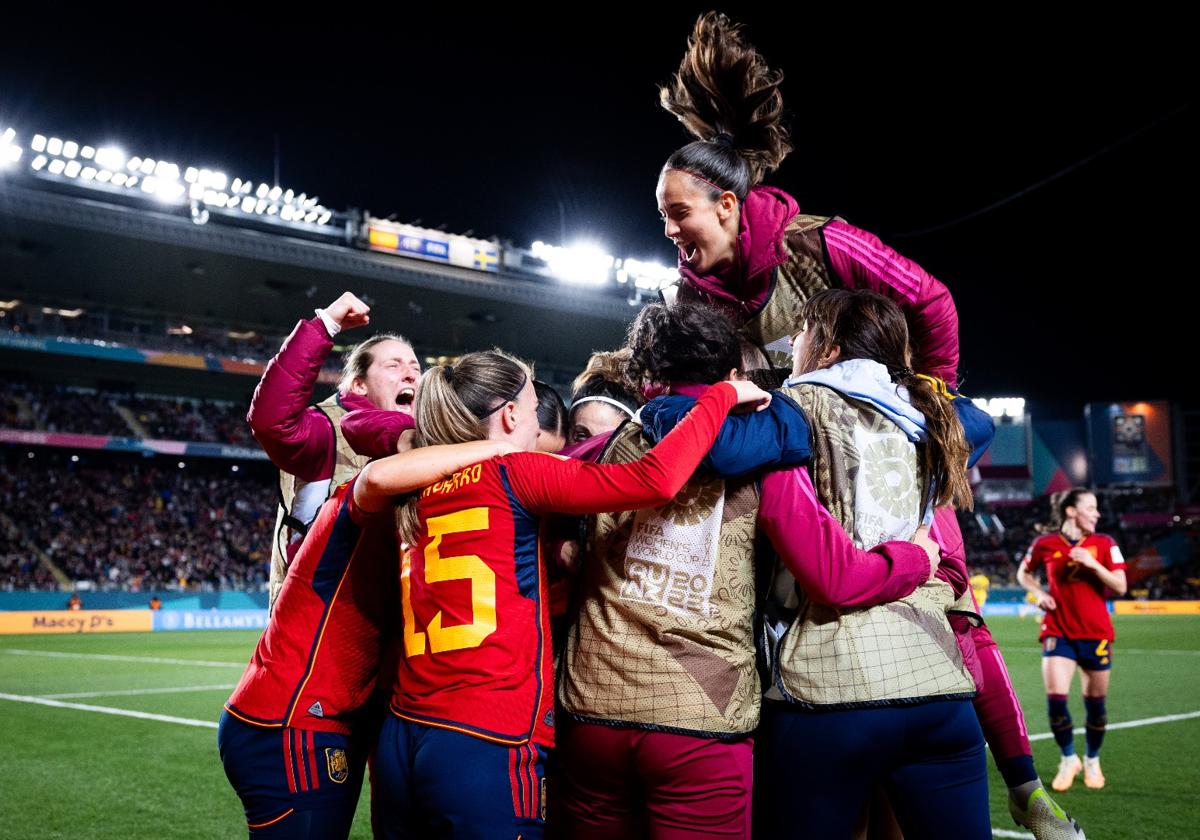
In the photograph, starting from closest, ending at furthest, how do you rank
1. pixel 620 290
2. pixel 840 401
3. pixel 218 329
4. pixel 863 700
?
pixel 863 700 → pixel 840 401 → pixel 218 329 → pixel 620 290

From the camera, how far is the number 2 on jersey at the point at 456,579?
2.65 metres

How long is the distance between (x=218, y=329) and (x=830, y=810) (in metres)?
40.8

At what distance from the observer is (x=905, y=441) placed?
9.32 ft

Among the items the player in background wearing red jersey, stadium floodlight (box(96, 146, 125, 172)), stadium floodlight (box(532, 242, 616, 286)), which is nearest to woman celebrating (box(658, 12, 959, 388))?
the player in background wearing red jersey

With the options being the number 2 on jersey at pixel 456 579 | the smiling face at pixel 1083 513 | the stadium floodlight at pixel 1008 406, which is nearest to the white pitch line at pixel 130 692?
the smiling face at pixel 1083 513

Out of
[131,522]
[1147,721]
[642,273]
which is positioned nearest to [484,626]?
[1147,721]

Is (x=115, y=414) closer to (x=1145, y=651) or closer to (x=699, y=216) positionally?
(x=1145, y=651)

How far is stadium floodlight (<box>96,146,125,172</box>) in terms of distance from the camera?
32.5 metres

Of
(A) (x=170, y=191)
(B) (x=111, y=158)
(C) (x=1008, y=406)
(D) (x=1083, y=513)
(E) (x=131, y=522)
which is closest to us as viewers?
(D) (x=1083, y=513)

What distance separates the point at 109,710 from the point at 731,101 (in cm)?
1121

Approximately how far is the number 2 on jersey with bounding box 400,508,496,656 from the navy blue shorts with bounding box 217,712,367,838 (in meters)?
0.54

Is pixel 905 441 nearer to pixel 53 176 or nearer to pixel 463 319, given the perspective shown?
pixel 53 176

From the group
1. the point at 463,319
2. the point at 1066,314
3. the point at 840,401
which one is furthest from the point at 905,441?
the point at 1066,314

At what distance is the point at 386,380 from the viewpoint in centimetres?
435
